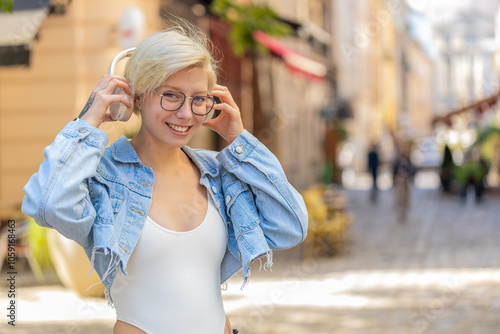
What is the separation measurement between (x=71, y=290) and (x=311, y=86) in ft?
70.2

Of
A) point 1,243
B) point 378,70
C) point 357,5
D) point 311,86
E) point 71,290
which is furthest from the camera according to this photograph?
point 378,70

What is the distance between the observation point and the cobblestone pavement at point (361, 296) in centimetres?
636

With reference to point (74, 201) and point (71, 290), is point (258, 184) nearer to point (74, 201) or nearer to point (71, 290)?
point (74, 201)

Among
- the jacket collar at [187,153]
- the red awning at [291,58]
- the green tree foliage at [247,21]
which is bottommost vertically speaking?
the red awning at [291,58]

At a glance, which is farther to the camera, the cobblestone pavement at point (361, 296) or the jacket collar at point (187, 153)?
the cobblestone pavement at point (361, 296)

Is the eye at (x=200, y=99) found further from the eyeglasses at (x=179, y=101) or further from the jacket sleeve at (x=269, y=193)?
the jacket sleeve at (x=269, y=193)

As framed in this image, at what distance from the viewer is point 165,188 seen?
2098mm

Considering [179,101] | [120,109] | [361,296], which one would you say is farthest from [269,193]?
[361,296]

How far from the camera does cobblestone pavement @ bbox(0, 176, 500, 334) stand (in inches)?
250

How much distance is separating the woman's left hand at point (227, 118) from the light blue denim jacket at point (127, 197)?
0.04 m

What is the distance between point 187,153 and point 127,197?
294mm

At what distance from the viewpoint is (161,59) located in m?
1.92

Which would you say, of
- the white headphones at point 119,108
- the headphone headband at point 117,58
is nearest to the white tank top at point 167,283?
the white headphones at point 119,108

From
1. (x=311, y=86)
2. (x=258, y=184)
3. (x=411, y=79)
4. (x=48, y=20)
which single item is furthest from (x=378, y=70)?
(x=258, y=184)
